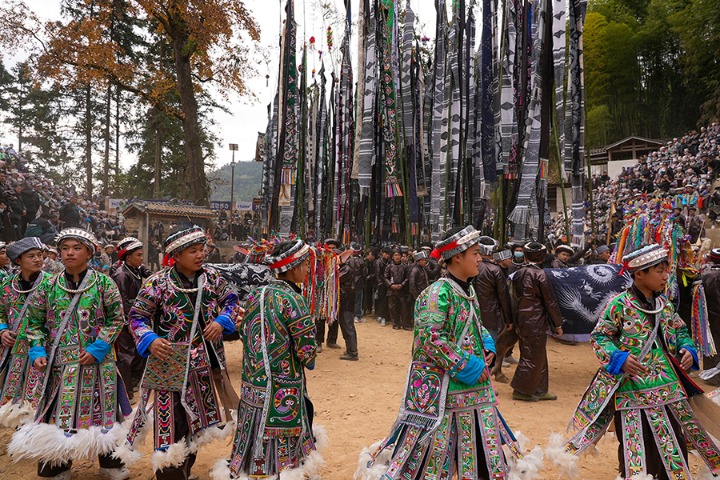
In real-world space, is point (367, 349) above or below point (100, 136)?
below

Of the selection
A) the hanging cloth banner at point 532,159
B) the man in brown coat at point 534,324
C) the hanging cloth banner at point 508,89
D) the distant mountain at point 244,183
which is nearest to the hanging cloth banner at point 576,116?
the hanging cloth banner at point 532,159

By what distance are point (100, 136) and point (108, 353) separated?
31.8 metres

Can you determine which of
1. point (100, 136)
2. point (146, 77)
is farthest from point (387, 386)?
point (100, 136)

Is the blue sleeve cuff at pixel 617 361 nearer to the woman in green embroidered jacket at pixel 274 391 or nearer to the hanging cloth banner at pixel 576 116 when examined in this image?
the woman in green embroidered jacket at pixel 274 391

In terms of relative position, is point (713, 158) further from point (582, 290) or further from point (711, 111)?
point (582, 290)

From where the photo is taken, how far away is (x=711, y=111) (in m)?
30.1

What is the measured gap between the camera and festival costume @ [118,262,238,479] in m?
3.21

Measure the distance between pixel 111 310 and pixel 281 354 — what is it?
149 centimetres

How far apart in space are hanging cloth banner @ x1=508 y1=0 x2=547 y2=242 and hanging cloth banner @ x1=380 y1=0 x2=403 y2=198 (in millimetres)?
3239

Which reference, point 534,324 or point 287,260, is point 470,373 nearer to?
point 287,260

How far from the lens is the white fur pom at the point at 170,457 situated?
10.3 feet

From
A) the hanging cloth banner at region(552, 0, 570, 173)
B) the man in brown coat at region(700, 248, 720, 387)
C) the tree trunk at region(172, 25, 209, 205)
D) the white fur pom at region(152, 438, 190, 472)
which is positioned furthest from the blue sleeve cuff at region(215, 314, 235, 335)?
the tree trunk at region(172, 25, 209, 205)

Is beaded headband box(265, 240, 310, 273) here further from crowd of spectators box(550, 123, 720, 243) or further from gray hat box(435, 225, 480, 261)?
crowd of spectators box(550, 123, 720, 243)

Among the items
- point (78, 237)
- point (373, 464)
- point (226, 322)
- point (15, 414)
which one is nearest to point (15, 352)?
point (15, 414)
